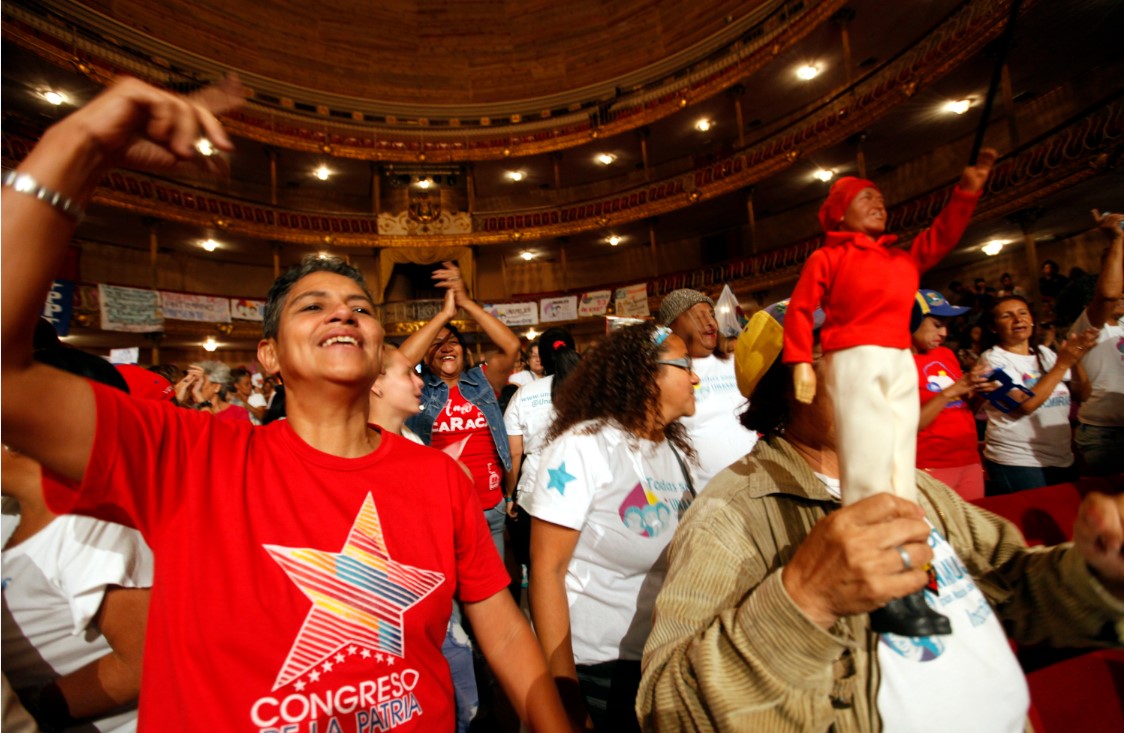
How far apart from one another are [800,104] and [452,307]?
17.2 m

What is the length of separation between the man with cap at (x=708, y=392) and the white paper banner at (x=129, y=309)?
48.0 feet

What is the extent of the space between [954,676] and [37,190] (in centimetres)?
163

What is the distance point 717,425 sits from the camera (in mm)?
2775

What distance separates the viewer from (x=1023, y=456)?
3.34 meters

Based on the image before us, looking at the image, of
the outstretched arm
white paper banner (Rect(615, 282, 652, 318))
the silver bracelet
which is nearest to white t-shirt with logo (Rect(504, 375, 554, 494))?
the outstretched arm

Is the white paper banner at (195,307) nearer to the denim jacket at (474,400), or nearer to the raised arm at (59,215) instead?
the denim jacket at (474,400)

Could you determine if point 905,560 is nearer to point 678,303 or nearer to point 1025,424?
point 678,303

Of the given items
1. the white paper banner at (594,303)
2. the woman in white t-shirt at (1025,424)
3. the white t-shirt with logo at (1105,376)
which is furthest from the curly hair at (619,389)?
the white paper banner at (594,303)

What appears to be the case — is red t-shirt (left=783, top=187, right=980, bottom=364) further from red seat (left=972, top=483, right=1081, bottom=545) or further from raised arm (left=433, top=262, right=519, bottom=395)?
raised arm (left=433, top=262, right=519, bottom=395)

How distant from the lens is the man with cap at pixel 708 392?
8.90 ft

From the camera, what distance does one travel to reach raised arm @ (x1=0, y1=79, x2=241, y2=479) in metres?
0.67

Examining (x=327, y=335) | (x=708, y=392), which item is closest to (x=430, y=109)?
(x=708, y=392)

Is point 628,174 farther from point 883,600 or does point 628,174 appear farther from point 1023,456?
point 883,600

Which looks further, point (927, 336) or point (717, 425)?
point (927, 336)
